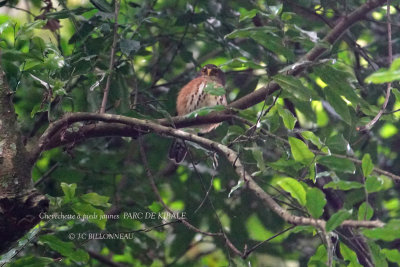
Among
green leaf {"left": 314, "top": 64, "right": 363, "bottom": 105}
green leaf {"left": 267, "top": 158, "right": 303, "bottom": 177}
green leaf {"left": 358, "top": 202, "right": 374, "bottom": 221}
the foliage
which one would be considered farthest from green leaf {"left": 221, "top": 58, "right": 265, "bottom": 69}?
green leaf {"left": 358, "top": 202, "right": 374, "bottom": 221}

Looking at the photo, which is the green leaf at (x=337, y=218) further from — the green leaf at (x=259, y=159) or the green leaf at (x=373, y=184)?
the green leaf at (x=259, y=159)

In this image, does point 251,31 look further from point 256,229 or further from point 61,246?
point 256,229

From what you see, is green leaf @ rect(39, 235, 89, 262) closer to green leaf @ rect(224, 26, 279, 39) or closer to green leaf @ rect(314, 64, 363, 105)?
green leaf @ rect(224, 26, 279, 39)

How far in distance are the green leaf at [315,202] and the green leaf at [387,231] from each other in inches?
6.5

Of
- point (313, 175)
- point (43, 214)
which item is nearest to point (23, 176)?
point (43, 214)

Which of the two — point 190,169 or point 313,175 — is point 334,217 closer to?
point 313,175

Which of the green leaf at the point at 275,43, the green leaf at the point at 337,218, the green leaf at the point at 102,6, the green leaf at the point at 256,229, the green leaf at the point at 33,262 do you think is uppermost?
the green leaf at the point at 275,43

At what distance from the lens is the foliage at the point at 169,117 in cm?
274

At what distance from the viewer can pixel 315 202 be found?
1.89m

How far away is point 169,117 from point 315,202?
4.01ft

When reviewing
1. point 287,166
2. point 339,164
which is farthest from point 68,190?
point 339,164

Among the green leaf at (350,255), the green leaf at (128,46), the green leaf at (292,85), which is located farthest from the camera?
the green leaf at (128,46)

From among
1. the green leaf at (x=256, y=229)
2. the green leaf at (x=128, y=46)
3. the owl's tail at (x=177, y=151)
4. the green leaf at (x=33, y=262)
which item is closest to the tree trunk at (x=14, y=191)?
the green leaf at (x=33, y=262)

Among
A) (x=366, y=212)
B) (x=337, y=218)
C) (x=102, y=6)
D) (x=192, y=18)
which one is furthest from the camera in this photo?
(x=192, y=18)
